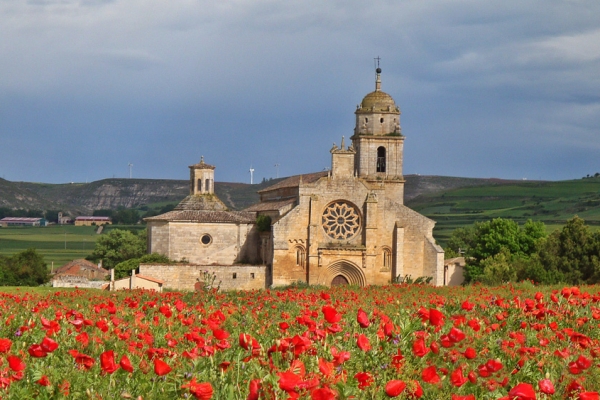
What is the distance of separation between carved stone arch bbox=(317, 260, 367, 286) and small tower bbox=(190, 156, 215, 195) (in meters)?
13.8

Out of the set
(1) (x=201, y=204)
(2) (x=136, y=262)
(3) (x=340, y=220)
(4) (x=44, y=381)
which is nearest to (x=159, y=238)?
(2) (x=136, y=262)

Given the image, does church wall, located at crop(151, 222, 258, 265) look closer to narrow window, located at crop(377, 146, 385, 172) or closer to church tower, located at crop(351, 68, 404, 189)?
church tower, located at crop(351, 68, 404, 189)

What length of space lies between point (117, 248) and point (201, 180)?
104ft

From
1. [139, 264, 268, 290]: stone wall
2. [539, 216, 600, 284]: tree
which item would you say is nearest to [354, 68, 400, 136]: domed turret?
[139, 264, 268, 290]: stone wall

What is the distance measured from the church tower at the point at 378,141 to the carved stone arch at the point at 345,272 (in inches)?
359

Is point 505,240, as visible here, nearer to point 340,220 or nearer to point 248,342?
point 340,220

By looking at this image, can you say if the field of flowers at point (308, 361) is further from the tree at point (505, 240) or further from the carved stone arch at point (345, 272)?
the tree at point (505, 240)

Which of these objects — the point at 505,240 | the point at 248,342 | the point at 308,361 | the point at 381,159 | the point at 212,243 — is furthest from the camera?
the point at 505,240

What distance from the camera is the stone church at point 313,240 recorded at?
6197cm

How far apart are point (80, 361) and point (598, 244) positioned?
48295 mm

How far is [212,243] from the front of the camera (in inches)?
2596

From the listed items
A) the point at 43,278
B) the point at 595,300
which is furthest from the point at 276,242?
the point at 595,300

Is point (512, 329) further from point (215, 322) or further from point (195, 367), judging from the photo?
point (195, 367)

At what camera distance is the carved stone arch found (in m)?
62.4
